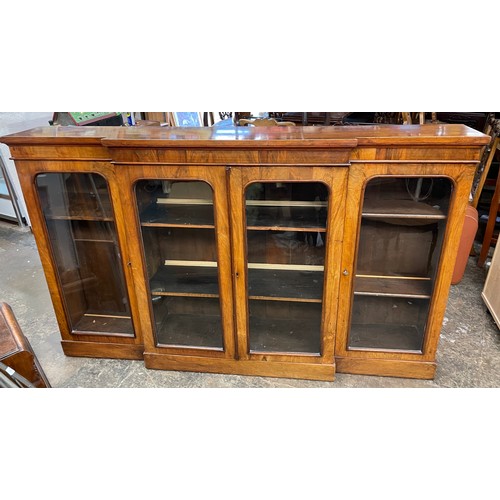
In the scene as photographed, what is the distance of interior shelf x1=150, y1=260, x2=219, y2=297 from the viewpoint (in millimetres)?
1987

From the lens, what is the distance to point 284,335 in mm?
2068

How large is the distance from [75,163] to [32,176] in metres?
0.24

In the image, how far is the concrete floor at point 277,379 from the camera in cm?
201

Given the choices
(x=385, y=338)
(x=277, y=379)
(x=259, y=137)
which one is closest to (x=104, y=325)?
(x=277, y=379)

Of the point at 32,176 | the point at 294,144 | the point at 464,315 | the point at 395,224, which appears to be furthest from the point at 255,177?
the point at 464,315

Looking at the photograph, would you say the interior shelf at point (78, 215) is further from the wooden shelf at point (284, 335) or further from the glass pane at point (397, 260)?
the glass pane at point (397, 260)

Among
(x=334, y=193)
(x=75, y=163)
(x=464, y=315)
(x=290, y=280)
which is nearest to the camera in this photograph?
(x=334, y=193)

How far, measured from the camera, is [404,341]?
6.59 ft

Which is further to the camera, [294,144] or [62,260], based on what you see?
[62,260]

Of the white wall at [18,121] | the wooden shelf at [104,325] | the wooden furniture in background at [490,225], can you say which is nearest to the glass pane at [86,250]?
the wooden shelf at [104,325]

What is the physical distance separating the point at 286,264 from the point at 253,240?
25 cm

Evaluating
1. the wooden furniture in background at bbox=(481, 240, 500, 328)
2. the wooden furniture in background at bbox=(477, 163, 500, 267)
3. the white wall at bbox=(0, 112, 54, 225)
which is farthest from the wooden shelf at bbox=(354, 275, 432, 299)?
the white wall at bbox=(0, 112, 54, 225)

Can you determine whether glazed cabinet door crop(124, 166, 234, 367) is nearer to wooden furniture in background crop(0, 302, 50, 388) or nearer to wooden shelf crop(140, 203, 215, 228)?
wooden shelf crop(140, 203, 215, 228)

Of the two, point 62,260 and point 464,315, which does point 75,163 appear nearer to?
point 62,260
